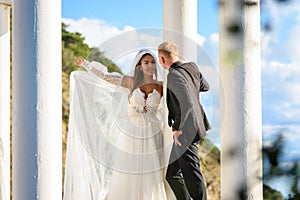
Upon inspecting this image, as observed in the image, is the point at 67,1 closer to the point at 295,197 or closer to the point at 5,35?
the point at 5,35

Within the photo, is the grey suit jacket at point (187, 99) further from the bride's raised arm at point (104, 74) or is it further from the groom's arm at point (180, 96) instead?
the bride's raised arm at point (104, 74)

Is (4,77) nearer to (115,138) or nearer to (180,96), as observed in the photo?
(115,138)

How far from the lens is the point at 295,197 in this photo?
2.82 m

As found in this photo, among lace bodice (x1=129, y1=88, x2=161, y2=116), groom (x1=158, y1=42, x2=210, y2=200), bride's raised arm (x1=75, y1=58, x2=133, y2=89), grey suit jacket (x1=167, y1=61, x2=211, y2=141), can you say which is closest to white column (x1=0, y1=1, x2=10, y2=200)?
bride's raised arm (x1=75, y1=58, x2=133, y2=89)

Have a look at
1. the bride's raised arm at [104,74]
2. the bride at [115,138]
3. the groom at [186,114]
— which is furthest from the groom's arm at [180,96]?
the bride's raised arm at [104,74]

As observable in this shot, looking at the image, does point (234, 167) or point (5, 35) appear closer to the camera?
point (234, 167)

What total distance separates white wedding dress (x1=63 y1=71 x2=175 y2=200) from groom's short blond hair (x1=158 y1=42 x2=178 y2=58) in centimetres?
228

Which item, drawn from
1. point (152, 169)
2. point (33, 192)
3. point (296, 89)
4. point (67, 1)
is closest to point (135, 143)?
point (152, 169)

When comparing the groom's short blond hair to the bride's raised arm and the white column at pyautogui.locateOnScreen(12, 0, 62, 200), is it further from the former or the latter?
the white column at pyautogui.locateOnScreen(12, 0, 62, 200)

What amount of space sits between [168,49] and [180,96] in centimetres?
162

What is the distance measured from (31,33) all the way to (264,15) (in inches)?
524

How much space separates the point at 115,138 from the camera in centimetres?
2455

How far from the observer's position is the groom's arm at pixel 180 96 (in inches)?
784

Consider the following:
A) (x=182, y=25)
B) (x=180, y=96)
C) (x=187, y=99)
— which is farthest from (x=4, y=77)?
(x=187, y=99)
